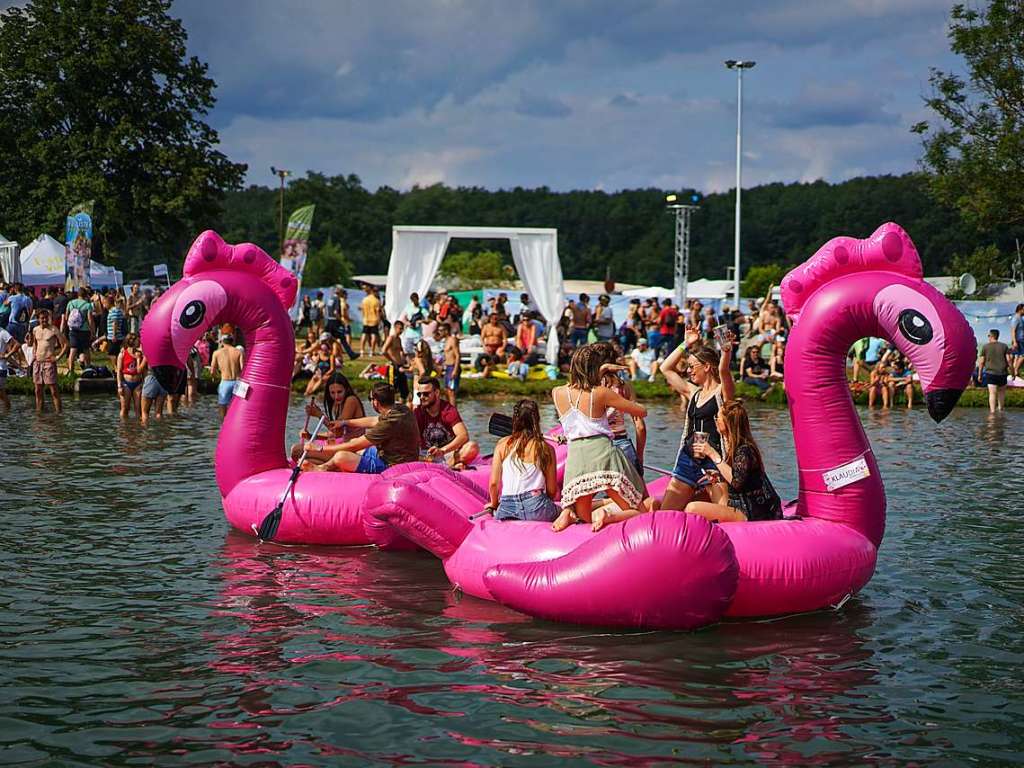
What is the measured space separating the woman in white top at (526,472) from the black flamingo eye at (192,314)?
3206 millimetres

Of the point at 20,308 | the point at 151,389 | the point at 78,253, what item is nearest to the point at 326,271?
the point at 78,253

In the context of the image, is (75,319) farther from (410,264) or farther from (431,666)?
(431,666)

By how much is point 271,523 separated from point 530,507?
2624mm

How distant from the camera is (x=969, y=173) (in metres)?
32.8

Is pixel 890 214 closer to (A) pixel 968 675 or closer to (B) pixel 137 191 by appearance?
(B) pixel 137 191

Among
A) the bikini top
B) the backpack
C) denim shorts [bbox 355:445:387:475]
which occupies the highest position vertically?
the backpack

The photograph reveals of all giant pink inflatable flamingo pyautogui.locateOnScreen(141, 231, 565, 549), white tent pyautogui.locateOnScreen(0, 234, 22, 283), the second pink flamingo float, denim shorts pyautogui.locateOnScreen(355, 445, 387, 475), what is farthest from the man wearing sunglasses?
white tent pyautogui.locateOnScreen(0, 234, 22, 283)

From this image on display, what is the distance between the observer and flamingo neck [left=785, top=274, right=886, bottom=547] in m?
8.09

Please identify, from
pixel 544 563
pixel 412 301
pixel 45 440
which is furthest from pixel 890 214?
pixel 544 563

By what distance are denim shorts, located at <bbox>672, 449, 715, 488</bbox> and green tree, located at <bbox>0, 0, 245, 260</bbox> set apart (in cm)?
3601

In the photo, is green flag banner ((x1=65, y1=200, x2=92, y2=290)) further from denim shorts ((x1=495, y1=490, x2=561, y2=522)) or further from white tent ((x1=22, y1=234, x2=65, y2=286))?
denim shorts ((x1=495, y1=490, x2=561, y2=522))

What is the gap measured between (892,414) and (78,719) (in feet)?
56.5

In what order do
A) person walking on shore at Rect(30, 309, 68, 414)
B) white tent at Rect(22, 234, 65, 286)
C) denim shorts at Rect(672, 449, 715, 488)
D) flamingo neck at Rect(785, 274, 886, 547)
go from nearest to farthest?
flamingo neck at Rect(785, 274, 886, 547), denim shorts at Rect(672, 449, 715, 488), person walking on shore at Rect(30, 309, 68, 414), white tent at Rect(22, 234, 65, 286)

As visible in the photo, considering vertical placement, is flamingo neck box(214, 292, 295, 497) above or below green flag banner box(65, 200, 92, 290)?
below
